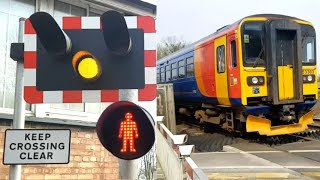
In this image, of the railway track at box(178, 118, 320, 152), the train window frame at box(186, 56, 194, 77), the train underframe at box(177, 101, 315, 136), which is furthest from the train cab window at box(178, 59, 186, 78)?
the train underframe at box(177, 101, 315, 136)

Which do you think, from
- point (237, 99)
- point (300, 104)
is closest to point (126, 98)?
point (237, 99)

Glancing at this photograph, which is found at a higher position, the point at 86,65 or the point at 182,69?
the point at 182,69

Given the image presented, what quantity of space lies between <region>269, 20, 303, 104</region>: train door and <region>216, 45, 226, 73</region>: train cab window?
4.76ft

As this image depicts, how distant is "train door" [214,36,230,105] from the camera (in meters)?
11.8

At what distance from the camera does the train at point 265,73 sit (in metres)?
11.1

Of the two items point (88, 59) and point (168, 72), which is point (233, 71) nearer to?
point (168, 72)

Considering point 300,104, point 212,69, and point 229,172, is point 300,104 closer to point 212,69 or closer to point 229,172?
point 212,69

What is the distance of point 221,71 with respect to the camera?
39.5 feet

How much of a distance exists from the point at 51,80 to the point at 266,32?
30.7 feet

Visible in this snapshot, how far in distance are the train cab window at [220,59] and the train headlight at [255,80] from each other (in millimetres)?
1090

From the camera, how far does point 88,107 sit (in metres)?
5.94

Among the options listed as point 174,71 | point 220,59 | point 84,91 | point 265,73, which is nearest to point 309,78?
point 265,73

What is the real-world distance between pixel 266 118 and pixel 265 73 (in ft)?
4.24

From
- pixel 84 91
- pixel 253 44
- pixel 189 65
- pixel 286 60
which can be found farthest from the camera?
pixel 189 65
